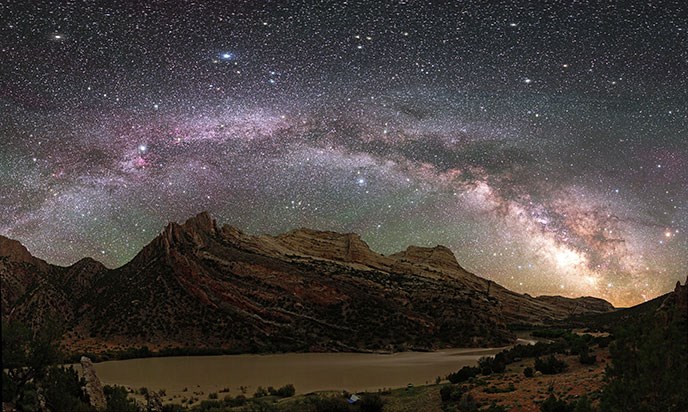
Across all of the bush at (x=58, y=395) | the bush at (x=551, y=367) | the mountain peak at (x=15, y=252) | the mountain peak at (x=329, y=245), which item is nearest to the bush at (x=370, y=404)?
the bush at (x=551, y=367)

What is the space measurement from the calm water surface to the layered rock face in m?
5.35

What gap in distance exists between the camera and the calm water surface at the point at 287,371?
32.8m

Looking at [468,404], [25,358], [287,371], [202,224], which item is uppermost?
[202,224]

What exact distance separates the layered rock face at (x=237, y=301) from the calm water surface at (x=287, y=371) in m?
5.35

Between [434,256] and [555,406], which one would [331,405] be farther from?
[434,256]

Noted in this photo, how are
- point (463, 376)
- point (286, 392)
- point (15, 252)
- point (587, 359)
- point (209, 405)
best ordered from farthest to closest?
point (15, 252) < point (463, 376) < point (587, 359) < point (286, 392) < point (209, 405)

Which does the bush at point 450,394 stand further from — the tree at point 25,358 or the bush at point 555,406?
the tree at point 25,358

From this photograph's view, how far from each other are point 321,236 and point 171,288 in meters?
42.5

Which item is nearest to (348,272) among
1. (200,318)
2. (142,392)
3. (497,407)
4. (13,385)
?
(200,318)

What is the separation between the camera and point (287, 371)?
40.8 metres

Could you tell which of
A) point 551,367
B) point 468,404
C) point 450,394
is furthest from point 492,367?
point 468,404

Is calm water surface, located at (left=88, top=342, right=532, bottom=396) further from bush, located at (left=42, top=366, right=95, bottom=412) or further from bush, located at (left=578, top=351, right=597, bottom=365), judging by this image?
bush, located at (left=42, top=366, right=95, bottom=412)

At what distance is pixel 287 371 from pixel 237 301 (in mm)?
23212

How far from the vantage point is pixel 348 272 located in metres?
74.6
